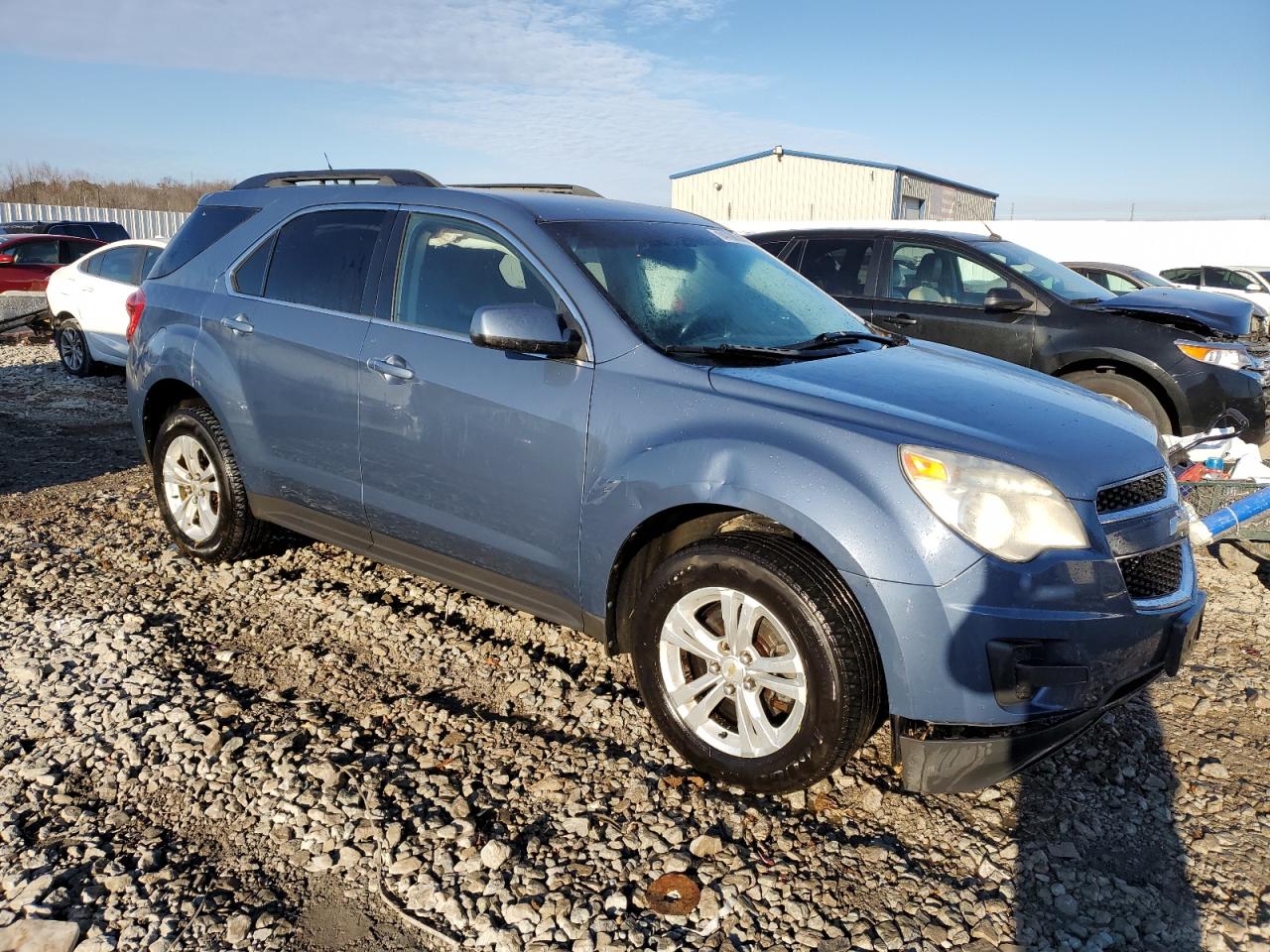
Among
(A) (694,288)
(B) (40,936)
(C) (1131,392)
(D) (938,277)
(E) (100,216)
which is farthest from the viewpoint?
(E) (100,216)

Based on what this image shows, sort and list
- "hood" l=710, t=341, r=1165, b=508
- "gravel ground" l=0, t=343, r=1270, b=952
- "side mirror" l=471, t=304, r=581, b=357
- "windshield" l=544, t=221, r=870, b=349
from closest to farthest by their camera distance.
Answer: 1. "gravel ground" l=0, t=343, r=1270, b=952
2. "hood" l=710, t=341, r=1165, b=508
3. "side mirror" l=471, t=304, r=581, b=357
4. "windshield" l=544, t=221, r=870, b=349

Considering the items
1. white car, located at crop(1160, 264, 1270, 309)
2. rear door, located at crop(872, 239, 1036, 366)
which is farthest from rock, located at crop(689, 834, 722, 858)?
white car, located at crop(1160, 264, 1270, 309)

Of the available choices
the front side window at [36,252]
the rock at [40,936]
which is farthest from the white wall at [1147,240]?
the rock at [40,936]

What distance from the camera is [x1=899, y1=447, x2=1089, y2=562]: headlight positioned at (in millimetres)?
2648

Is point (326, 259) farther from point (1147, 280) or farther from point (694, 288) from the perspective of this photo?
point (1147, 280)

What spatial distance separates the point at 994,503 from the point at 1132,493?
59cm

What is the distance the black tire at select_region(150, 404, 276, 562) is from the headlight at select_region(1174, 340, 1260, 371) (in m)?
6.04

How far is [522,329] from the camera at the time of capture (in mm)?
3262

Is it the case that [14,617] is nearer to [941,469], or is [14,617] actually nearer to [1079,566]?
[941,469]

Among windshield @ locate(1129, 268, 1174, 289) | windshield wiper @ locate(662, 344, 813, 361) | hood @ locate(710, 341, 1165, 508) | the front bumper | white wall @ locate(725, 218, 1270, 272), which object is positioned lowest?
the front bumper

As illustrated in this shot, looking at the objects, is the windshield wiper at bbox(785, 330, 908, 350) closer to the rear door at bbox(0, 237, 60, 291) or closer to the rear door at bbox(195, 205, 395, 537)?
the rear door at bbox(195, 205, 395, 537)

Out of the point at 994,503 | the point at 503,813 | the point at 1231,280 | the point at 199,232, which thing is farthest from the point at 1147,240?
the point at 503,813

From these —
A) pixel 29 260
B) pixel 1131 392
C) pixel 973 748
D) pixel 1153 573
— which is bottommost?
pixel 973 748

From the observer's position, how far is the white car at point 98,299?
1049cm
